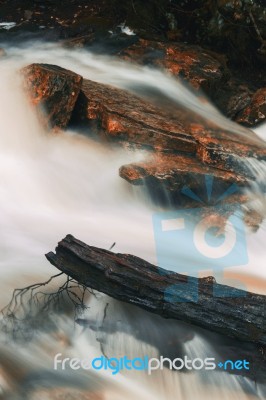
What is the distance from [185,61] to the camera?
834 cm

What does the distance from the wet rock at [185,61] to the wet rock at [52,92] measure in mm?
2080

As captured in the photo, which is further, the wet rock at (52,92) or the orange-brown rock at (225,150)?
the wet rock at (52,92)

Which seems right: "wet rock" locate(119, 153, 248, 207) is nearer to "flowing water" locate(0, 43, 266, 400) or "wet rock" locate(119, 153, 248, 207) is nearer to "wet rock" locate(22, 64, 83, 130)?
"flowing water" locate(0, 43, 266, 400)

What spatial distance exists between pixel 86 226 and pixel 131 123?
4.97 feet

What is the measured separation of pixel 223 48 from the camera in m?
9.54

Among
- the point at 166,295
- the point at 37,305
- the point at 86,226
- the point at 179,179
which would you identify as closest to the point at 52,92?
the point at 86,226

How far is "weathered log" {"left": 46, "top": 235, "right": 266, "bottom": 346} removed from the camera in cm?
412

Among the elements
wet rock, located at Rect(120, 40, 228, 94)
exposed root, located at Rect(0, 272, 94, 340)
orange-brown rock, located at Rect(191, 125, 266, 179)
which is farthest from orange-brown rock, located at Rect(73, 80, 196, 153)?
exposed root, located at Rect(0, 272, 94, 340)

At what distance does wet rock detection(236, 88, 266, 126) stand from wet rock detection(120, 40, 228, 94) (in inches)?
23.2

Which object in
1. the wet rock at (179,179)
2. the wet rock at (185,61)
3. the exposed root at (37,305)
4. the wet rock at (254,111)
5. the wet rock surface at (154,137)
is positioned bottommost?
the exposed root at (37,305)

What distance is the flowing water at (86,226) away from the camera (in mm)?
4219

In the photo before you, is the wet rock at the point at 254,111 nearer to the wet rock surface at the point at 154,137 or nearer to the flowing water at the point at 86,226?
the flowing water at the point at 86,226

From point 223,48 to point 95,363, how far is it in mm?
6920

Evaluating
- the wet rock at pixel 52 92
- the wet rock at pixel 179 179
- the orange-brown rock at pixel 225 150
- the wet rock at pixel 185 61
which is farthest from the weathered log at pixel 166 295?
the wet rock at pixel 185 61
